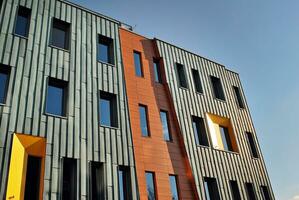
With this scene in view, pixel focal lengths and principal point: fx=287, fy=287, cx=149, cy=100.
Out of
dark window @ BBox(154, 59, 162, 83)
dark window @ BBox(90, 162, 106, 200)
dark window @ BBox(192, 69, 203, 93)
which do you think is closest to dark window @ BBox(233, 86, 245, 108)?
dark window @ BBox(192, 69, 203, 93)

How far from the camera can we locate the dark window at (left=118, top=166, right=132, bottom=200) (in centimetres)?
1379

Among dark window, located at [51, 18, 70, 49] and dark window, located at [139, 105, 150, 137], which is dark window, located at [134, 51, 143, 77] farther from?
dark window, located at [51, 18, 70, 49]

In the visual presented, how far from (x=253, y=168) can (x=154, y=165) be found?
9.06m

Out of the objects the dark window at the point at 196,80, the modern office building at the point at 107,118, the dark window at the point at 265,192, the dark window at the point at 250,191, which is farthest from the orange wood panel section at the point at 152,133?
the dark window at the point at 265,192

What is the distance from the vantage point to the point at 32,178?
11.9 meters

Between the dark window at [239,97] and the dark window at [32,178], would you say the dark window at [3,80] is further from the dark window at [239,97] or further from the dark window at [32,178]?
the dark window at [239,97]

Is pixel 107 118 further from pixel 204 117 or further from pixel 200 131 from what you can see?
pixel 204 117

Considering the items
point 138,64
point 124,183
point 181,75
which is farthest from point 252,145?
point 124,183

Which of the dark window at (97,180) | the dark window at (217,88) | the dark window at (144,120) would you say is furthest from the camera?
the dark window at (217,88)

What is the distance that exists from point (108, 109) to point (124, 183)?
164 inches

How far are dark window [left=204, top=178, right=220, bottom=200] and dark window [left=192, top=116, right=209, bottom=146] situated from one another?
8.01 feet

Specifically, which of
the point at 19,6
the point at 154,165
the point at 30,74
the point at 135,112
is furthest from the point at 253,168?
the point at 19,6

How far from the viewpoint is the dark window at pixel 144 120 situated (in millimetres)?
16716

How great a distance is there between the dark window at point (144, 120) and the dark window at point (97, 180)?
12.1ft
